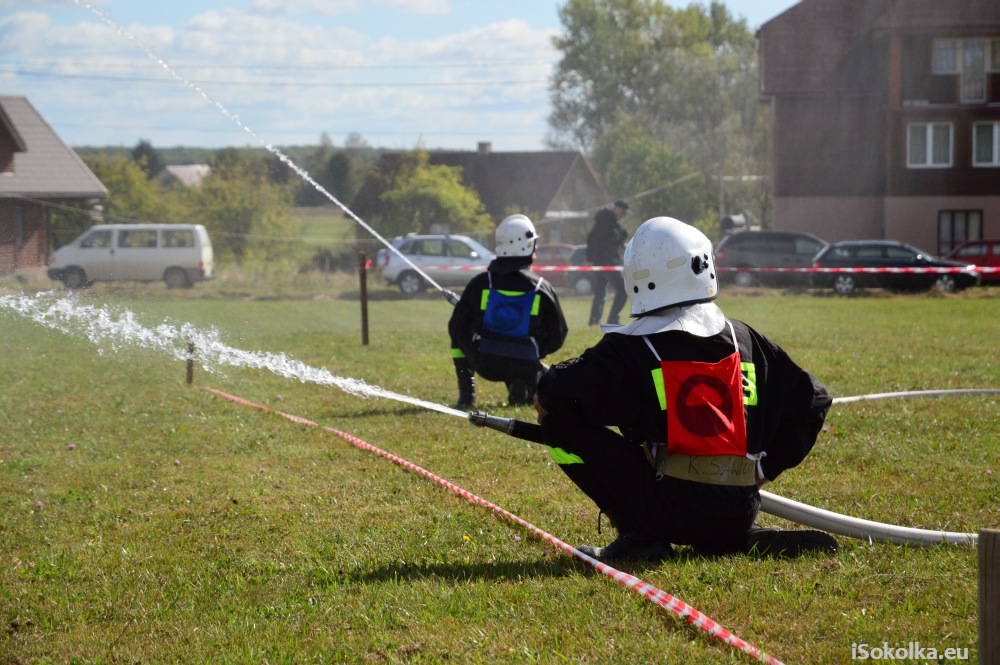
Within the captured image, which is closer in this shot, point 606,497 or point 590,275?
point 606,497

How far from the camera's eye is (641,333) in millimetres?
4781

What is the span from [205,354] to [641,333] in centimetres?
928

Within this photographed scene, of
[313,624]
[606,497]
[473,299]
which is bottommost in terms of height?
[313,624]

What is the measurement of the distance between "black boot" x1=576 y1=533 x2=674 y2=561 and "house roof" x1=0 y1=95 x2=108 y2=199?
1375 inches

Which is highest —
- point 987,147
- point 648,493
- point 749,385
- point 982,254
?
point 987,147

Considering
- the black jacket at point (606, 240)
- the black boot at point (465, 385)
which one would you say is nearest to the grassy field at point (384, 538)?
the black boot at point (465, 385)

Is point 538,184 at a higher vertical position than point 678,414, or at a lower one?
higher

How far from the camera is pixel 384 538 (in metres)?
5.66

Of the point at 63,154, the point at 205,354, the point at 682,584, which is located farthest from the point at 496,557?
the point at 63,154

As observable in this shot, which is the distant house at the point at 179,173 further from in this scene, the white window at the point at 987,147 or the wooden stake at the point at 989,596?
the wooden stake at the point at 989,596

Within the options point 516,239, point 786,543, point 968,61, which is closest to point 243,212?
point 968,61

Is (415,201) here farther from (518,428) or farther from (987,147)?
(518,428)

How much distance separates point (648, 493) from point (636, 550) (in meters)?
0.31

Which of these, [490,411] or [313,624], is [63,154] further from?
[313,624]
